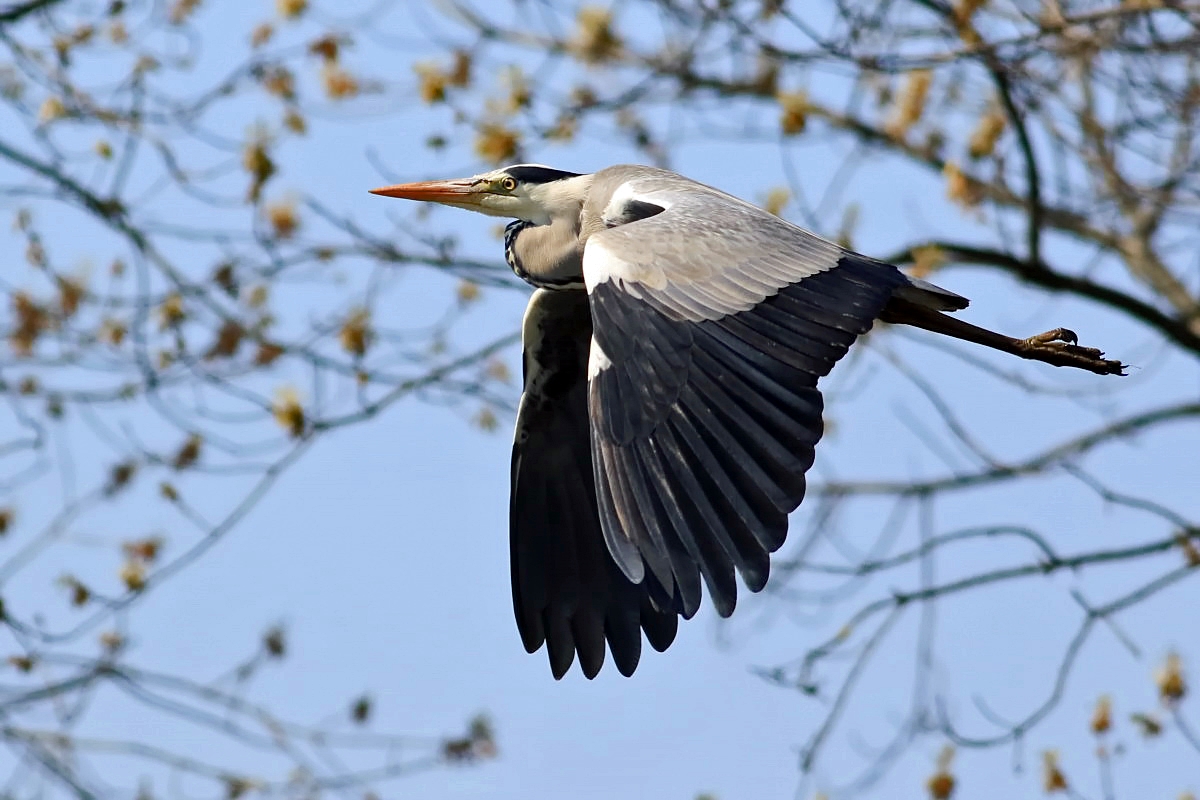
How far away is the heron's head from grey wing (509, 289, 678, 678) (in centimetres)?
31

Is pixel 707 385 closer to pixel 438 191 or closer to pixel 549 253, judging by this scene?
pixel 549 253

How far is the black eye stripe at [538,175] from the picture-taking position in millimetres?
5625

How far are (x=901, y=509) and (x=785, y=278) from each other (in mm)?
3578

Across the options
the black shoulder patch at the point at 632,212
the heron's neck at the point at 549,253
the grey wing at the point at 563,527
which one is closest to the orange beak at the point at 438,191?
the heron's neck at the point at 549,253

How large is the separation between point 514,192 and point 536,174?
→ 9cm

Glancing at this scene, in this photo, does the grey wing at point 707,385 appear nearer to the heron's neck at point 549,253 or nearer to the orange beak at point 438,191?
the heron's neck at point 549,253

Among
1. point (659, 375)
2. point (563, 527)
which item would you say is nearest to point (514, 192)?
point (563, 527)

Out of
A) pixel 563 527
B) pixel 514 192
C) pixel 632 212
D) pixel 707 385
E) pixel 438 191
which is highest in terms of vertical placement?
pixel 438 191

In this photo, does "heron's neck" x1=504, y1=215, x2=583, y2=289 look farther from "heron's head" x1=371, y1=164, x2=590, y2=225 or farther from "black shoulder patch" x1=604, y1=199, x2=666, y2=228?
"black shoulder patch" x1=604, y1=199, x2=666, y2=228

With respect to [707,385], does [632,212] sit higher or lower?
higher

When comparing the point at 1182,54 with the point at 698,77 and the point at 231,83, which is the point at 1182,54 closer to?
the point at 698,77

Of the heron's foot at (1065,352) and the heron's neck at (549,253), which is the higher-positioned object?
the heron's neck at (549,253)

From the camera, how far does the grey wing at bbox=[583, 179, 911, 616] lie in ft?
12.4

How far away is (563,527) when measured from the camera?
5105 mm
